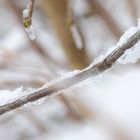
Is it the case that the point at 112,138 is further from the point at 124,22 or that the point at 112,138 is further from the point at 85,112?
the point at 124,22

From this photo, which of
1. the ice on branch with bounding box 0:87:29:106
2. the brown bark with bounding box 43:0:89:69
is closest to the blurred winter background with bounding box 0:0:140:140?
the brown bark with bounding box 43:0:89:69

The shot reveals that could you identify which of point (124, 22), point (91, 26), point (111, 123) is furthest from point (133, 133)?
point (91, 26)

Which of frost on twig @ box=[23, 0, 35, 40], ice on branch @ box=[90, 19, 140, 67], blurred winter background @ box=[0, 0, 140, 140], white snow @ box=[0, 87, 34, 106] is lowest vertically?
ice on branch @ box=[90, 19, 140, 67]

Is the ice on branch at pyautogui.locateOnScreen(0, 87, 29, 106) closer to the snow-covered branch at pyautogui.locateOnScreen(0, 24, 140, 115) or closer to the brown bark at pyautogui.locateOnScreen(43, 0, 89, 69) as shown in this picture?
the snow-covered branch at pyautogui.locateOnScreen(0, 24, 140, 115)

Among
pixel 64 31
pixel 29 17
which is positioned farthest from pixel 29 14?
pixel 64 31

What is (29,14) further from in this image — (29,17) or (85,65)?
(85,65)

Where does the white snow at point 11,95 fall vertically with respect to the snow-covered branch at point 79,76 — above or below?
above

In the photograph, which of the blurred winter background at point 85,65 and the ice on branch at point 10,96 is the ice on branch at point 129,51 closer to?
the ice on branch at point 10,96

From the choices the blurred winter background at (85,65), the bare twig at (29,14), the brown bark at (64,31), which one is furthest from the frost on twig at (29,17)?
the brown bark at (64,31)
